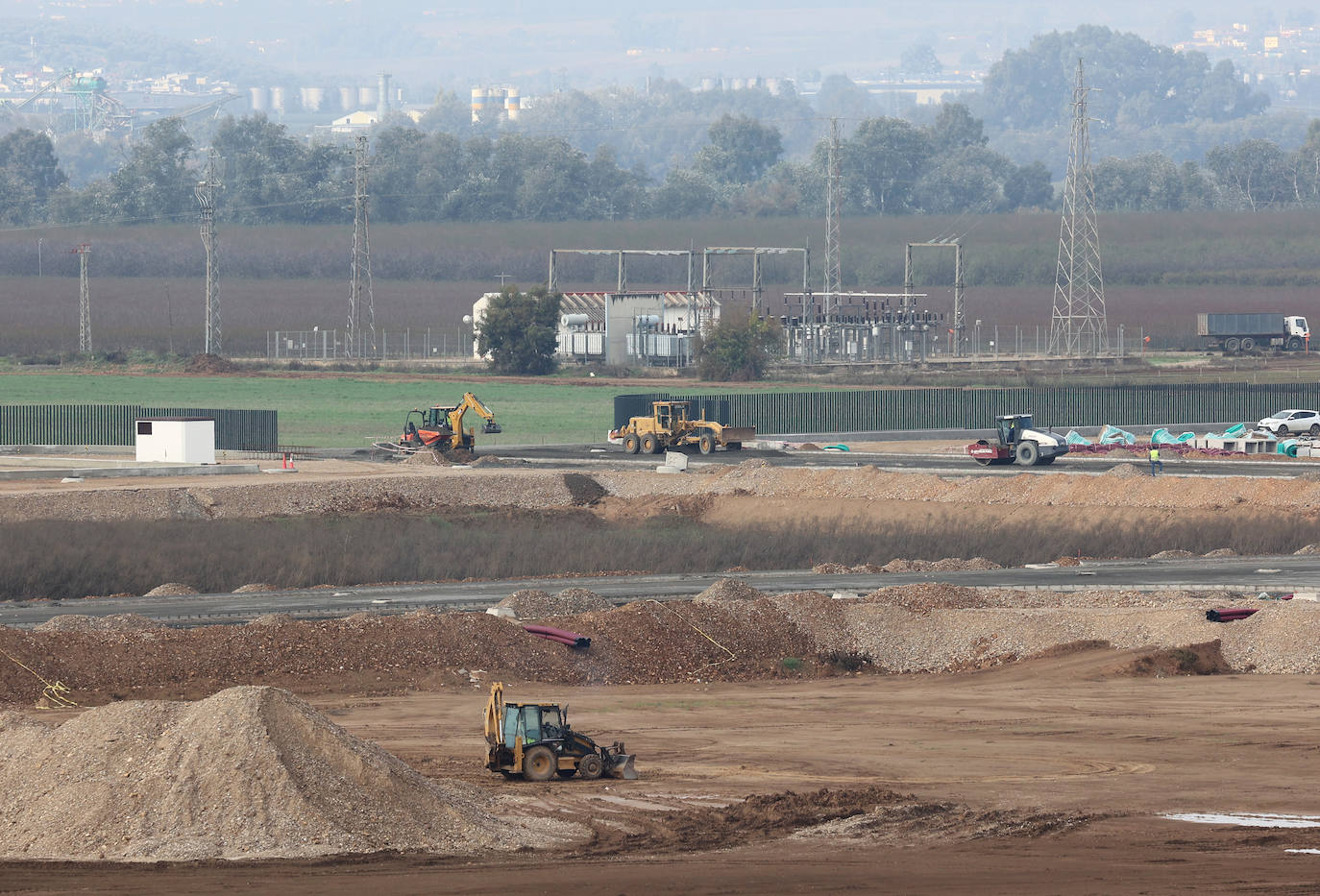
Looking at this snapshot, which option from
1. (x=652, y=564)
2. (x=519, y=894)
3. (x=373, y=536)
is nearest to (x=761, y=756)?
(x=519, y=894)

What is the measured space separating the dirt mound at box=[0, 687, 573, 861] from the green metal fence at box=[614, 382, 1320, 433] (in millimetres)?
67496

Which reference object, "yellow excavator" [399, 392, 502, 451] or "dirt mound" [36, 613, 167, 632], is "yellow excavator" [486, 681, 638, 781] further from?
"yellow excavator" [399, 392, 502, 451]

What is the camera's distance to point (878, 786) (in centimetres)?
2847

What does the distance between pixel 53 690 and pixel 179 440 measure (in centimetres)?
4130

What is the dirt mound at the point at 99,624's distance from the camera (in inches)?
1554

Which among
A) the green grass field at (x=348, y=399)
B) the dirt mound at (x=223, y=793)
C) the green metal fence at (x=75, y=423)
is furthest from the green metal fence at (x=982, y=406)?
the dirt mound at (x=223, y=793)

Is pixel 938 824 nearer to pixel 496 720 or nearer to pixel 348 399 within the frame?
Answer: pixel 496 720

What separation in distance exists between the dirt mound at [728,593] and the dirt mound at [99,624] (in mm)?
11830

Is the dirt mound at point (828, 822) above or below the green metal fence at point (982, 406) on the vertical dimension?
below

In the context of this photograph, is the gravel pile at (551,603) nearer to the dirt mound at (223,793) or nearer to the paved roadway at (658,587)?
the paved roadway at (658,587)

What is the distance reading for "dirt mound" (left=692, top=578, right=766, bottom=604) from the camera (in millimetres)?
42991

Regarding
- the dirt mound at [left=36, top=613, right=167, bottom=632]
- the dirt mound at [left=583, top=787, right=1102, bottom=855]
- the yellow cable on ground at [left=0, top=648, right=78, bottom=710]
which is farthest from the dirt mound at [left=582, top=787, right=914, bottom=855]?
the dirt mound at [left=36, top=613, right=167, bottom=632]

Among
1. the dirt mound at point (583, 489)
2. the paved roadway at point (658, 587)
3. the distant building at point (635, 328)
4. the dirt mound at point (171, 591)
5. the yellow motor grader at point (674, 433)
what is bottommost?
the dirt mound at point (171, 591)

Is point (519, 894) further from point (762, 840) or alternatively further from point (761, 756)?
point (761, 756)
